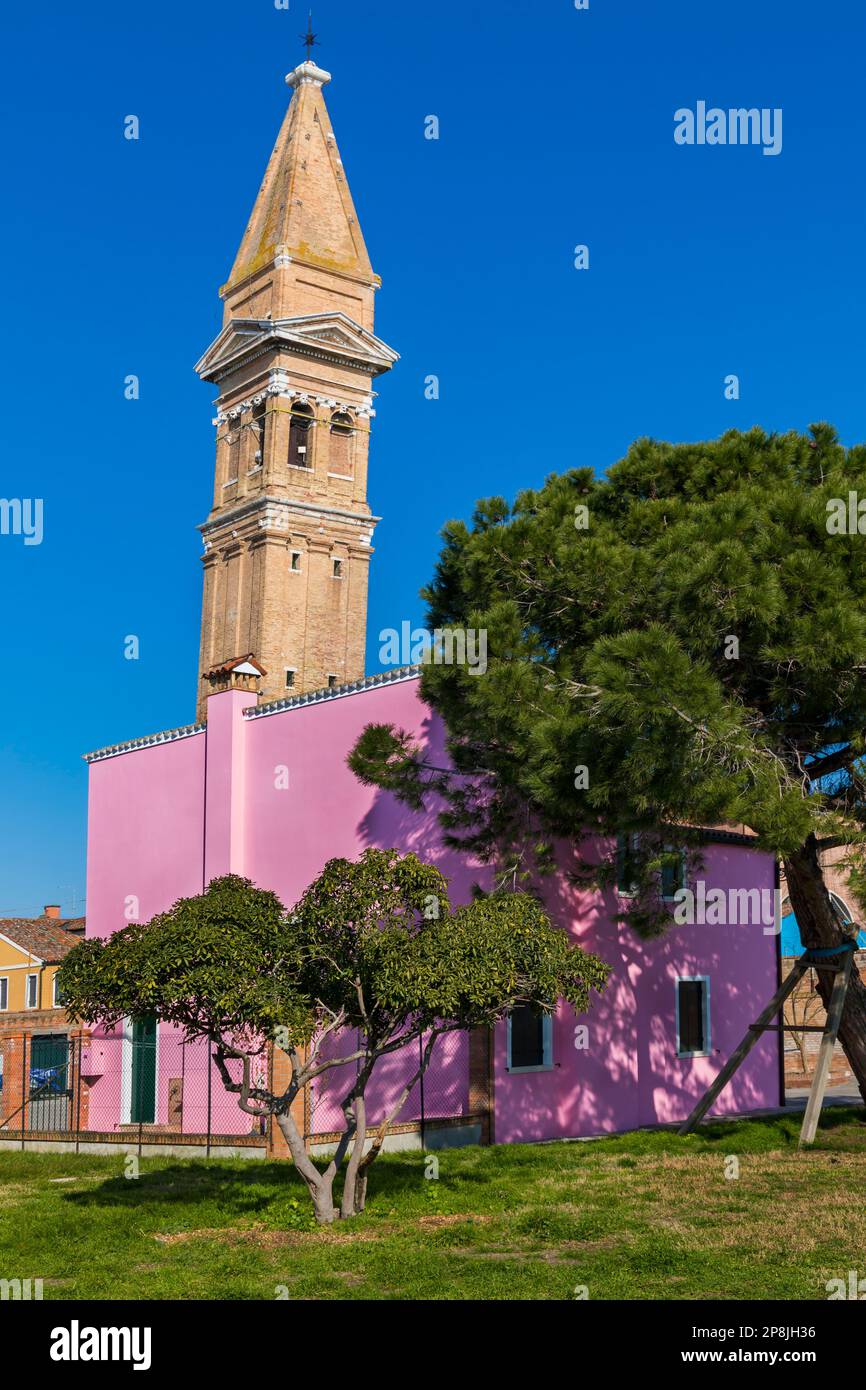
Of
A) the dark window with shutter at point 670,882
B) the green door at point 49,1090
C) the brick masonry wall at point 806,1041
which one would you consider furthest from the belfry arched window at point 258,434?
the dark window with shutter at point 670,882

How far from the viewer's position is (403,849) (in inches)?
840

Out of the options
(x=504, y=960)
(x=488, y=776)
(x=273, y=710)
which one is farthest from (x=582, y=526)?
(x=273, y=710)

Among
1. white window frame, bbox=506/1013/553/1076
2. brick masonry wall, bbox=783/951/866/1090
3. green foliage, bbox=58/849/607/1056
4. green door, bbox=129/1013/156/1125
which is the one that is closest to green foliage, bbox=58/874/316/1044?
green foliage, bbox=58/849/607/1056

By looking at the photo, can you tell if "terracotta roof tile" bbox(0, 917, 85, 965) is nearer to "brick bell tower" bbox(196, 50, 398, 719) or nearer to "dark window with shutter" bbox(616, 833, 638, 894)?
"brick bell tower" bbox(196, 50, 398, 719)

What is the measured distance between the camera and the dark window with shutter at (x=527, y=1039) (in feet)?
66.5

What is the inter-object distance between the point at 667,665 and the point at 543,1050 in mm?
9083

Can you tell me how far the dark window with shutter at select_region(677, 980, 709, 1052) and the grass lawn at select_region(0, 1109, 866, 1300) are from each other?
578cm

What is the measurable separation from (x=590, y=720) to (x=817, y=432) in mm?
4972

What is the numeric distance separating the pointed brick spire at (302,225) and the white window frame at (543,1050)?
24023 millimetres

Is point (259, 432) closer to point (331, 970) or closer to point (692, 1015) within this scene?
point (692, 1015)

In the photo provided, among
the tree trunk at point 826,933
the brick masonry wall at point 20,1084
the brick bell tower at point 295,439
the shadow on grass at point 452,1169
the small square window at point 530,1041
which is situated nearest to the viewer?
the shadow on grass at point 452,1169

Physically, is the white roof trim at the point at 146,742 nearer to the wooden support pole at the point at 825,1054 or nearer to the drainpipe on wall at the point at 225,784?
the drainpipe on wall at the point at 225,784

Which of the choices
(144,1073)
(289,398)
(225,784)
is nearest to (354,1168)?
(225,784)
